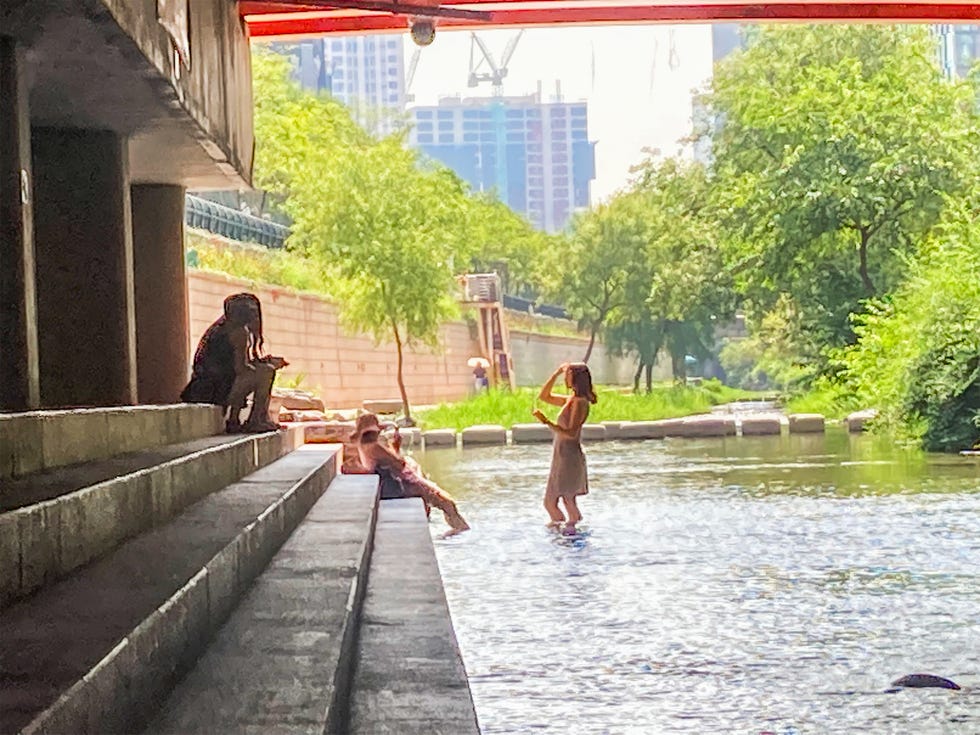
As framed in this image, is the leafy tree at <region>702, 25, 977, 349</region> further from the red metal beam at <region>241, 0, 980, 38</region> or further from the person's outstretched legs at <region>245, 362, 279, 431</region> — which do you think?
the person's outstretched legs at <region>245, 362, 279, 431</region>

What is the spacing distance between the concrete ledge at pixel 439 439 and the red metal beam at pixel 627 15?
44.3 feet

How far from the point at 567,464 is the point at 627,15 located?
5.81m

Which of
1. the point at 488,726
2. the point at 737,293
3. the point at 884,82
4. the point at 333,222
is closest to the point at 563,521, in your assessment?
the point at 488,726

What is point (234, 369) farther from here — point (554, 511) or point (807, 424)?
point (807, 424)

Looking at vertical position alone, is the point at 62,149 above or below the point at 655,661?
above

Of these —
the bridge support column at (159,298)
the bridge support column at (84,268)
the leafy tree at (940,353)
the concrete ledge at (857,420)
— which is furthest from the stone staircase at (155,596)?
the concrete ledge at (857,420)

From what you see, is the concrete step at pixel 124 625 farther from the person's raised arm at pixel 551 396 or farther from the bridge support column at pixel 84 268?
the person's raised arm at pixel 551 396

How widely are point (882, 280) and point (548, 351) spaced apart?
90.6 feet

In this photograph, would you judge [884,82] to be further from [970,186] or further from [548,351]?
[548,351]

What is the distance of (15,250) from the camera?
22.9 ft

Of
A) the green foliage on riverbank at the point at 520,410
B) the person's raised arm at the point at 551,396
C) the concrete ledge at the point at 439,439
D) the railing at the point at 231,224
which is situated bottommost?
the concrete ledge at the point at 439,439

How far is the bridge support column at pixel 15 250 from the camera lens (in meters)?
6.83

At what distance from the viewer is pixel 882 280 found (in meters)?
36.6

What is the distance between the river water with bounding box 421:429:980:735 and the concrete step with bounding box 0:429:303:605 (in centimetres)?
136
